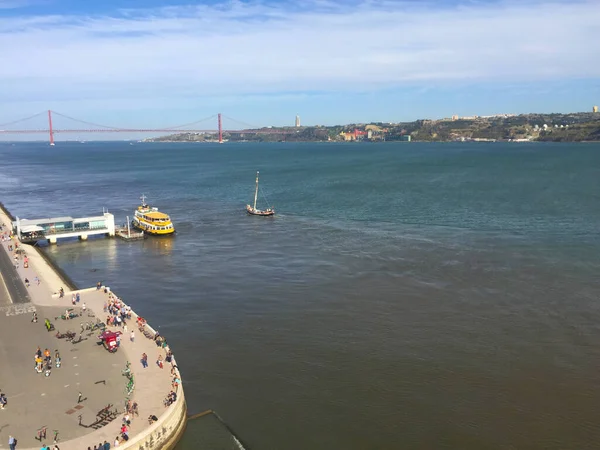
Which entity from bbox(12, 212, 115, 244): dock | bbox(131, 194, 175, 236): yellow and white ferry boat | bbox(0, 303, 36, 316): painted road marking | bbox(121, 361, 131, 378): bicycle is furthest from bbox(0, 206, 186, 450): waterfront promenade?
bbox(131, 194, 175, 236): yellow and white ferry boat

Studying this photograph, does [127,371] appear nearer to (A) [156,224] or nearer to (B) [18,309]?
(B) [18,309]

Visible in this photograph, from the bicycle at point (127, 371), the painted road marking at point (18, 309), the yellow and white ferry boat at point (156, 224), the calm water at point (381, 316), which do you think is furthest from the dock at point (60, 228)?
the bicycle at point (127, 371)

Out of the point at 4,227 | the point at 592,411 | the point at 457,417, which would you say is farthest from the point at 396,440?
the point at 4,227

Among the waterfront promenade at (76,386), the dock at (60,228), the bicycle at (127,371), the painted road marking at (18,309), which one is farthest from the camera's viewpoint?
the dock at (60,228)

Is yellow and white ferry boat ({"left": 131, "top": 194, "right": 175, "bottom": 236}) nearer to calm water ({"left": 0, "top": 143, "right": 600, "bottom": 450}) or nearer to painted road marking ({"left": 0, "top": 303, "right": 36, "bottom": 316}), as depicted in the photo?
calm water ({"left": 0, "top": 143, "right": 600, "bottom": 450})

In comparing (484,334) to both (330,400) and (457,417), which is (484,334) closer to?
(457,417)

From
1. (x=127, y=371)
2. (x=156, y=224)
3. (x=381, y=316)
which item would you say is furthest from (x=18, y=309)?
(x=156, y=224)

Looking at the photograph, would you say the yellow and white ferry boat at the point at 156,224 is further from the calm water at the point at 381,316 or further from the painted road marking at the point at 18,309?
the painted road marking at the point at 18,309
